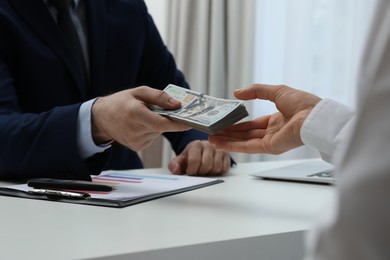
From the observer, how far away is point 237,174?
1.26 m

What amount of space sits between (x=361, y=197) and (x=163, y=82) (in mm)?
1431

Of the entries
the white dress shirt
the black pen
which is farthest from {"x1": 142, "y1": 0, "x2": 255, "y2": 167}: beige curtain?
the white dress shirt

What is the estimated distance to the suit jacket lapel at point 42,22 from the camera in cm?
125

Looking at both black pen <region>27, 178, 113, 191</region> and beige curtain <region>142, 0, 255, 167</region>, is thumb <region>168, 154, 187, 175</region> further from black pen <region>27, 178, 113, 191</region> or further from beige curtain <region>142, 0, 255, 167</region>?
beige curtain <region>142, 0, 255, 167</region>

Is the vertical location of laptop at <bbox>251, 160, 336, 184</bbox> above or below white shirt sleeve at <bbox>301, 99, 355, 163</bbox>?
below

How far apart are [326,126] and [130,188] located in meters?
0.36

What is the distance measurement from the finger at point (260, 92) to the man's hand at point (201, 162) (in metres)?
0.22

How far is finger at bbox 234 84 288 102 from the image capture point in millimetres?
1045

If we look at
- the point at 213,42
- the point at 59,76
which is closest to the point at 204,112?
the point at 59,76

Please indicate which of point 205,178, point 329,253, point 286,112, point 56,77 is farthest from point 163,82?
point 329,253

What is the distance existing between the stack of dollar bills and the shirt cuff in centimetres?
14

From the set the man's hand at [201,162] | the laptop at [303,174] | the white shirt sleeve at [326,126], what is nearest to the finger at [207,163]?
the man's hand at [201,162]

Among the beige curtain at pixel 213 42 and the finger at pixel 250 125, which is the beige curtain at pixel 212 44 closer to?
the beige curtain at pixel 213 42

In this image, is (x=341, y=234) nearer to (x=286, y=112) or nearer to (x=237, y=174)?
(x=286, y=112)
